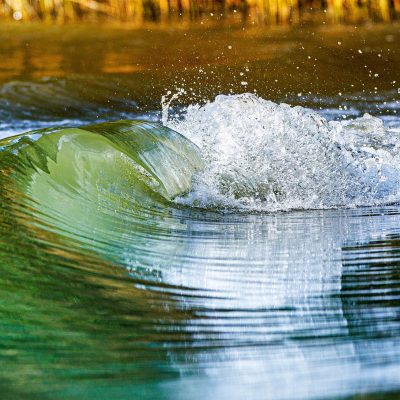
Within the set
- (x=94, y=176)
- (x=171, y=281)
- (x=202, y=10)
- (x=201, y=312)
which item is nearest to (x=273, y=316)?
(x=201, y=312)

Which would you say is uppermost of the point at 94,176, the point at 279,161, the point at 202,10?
the point at 202,10

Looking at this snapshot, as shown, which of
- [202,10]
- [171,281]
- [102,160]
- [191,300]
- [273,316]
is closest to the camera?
[273,316]

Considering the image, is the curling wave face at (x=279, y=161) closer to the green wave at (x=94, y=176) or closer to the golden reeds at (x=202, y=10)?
the green wave at (x=94, y=176)

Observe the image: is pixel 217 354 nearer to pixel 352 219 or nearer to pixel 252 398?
pixel 252 398

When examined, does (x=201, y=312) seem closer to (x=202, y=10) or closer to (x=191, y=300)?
(x=191, y=300)

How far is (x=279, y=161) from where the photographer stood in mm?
3812

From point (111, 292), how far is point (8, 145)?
52.1 inches

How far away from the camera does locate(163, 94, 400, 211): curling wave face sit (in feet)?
11.3

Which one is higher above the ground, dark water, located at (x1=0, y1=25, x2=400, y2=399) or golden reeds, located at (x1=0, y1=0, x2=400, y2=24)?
golden reeds, located at (x1=0, y1=0, x2=400, y2=24)

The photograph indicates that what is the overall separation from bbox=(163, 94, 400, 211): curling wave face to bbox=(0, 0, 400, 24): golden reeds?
5784 mm

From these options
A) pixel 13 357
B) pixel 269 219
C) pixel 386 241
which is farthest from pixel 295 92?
pixel 13 357

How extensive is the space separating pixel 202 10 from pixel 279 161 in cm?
707

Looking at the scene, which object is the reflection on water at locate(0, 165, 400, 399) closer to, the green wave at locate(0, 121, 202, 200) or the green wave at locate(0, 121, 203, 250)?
the green wave at locate(0, 121, 203, 250)

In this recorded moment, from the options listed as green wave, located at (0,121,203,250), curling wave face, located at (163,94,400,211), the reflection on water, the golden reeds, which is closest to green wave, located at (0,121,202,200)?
green wave, located at (0,121,203,250)
